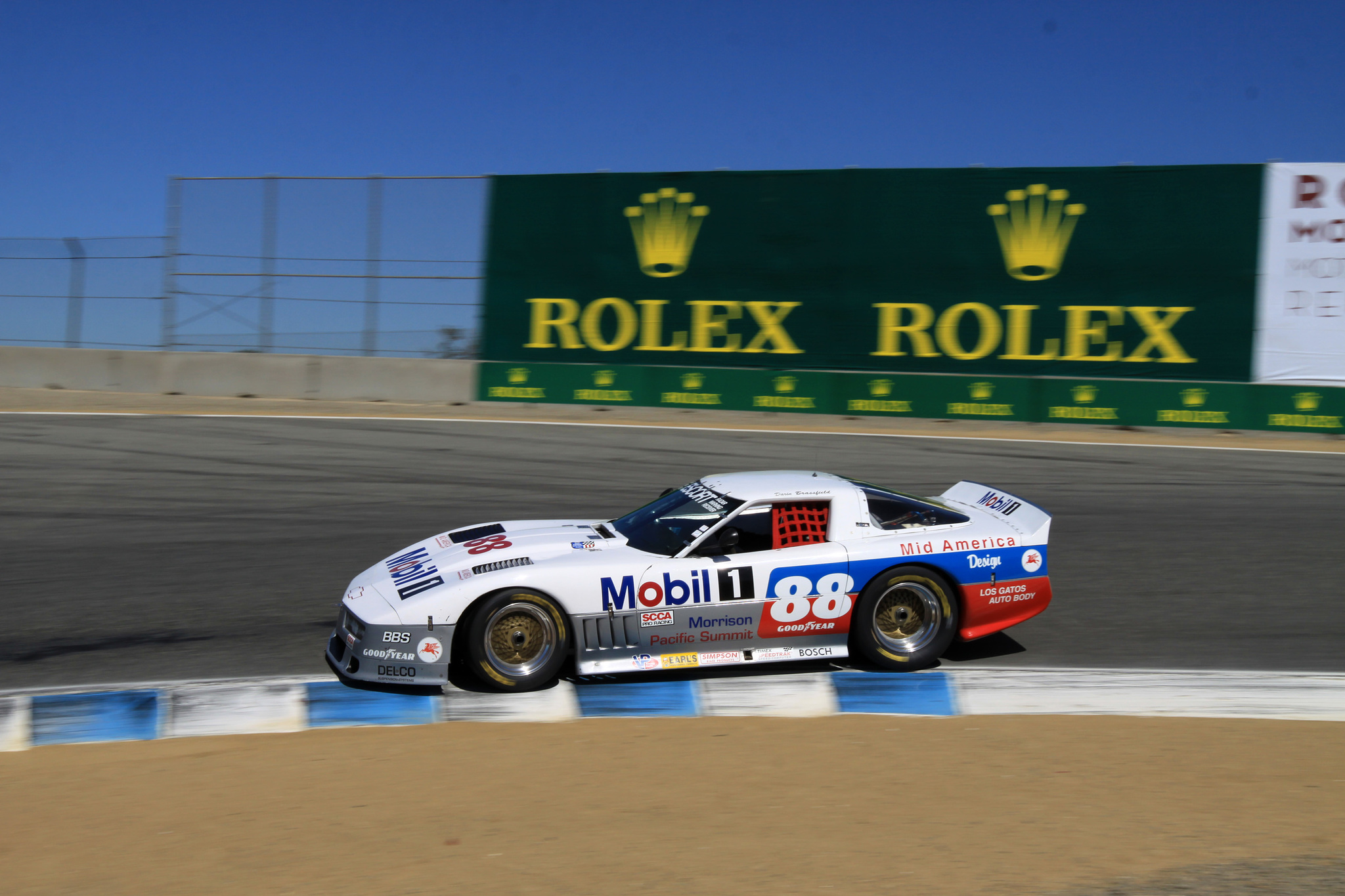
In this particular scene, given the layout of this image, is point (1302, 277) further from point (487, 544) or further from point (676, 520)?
point (487, 544)

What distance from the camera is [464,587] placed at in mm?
5879

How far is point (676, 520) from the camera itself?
656 cm

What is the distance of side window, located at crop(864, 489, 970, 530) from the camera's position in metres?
6.57

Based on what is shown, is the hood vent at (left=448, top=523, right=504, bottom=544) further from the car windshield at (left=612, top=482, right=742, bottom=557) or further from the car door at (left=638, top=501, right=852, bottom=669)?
the car door at (left=638, top=501, right=852, bottom=669)

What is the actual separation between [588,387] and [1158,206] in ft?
33.3

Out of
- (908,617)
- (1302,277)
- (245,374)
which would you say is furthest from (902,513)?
(245,374)

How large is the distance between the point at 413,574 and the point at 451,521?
13.7 feet

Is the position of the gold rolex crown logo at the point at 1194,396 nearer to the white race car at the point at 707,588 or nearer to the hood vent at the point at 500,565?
the white race car at the point at 707,588

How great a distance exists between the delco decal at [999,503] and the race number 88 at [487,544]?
3.15 meters

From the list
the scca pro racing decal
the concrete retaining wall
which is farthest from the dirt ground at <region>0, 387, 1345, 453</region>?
the scca pro racing decal

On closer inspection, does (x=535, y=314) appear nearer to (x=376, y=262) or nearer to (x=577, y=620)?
(x=376, y=262)

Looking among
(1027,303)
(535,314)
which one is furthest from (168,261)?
(1027,303)

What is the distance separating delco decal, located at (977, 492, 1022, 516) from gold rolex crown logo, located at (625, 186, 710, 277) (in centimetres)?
1410

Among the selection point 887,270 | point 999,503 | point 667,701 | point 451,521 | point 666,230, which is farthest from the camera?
point 666,230
